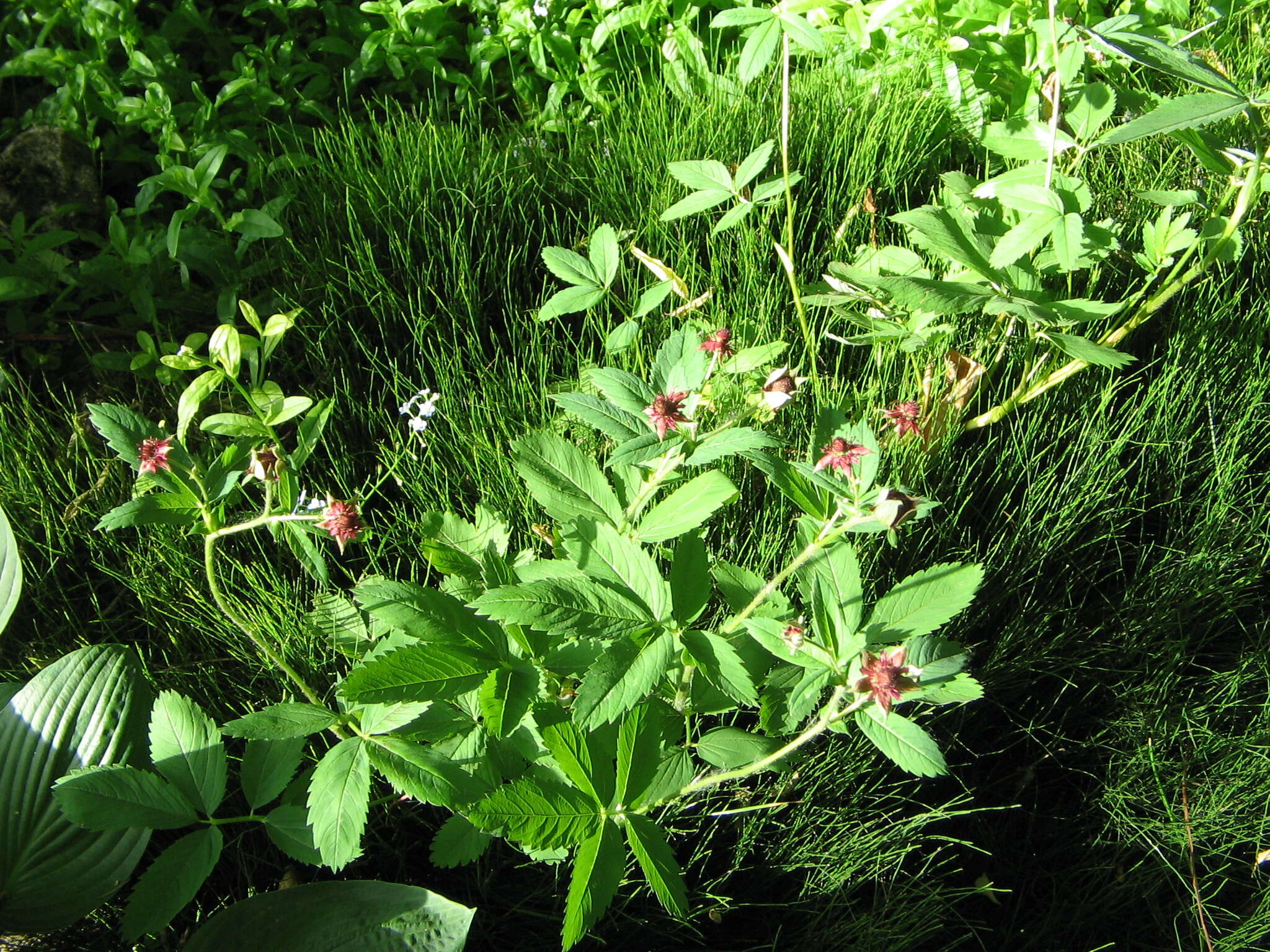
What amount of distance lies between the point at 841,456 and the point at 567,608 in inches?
12.1

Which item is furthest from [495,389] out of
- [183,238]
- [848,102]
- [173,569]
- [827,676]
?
[848,102]

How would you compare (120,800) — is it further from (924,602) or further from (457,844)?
(924,602)

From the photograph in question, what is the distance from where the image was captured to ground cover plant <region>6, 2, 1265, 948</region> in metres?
1.33

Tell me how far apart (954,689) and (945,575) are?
116 millimetres

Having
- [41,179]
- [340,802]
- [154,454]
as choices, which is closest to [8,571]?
[154,454]

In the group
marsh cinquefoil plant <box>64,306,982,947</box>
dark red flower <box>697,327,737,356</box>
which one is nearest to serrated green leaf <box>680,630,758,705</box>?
marsh cinquefoil plant <box>64,306,982,947</box>

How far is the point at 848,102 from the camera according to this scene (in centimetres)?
231

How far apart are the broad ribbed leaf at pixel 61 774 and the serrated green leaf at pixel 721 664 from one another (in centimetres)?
73

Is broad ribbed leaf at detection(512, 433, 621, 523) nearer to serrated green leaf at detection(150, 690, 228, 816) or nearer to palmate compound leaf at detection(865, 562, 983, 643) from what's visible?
palmate compound leaf at detection(865, 562, 983, 643)

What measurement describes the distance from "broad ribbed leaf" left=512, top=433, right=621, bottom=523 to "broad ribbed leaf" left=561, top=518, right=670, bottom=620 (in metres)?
0.08

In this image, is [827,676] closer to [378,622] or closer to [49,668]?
[378,622]

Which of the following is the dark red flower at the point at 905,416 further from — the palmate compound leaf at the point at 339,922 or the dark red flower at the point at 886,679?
the palmate compound leaf at the point at 339,922

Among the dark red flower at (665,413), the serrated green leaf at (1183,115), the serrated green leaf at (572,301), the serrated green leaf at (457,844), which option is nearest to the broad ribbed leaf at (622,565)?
the dark red flower at (665,413)

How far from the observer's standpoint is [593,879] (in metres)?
0.94
